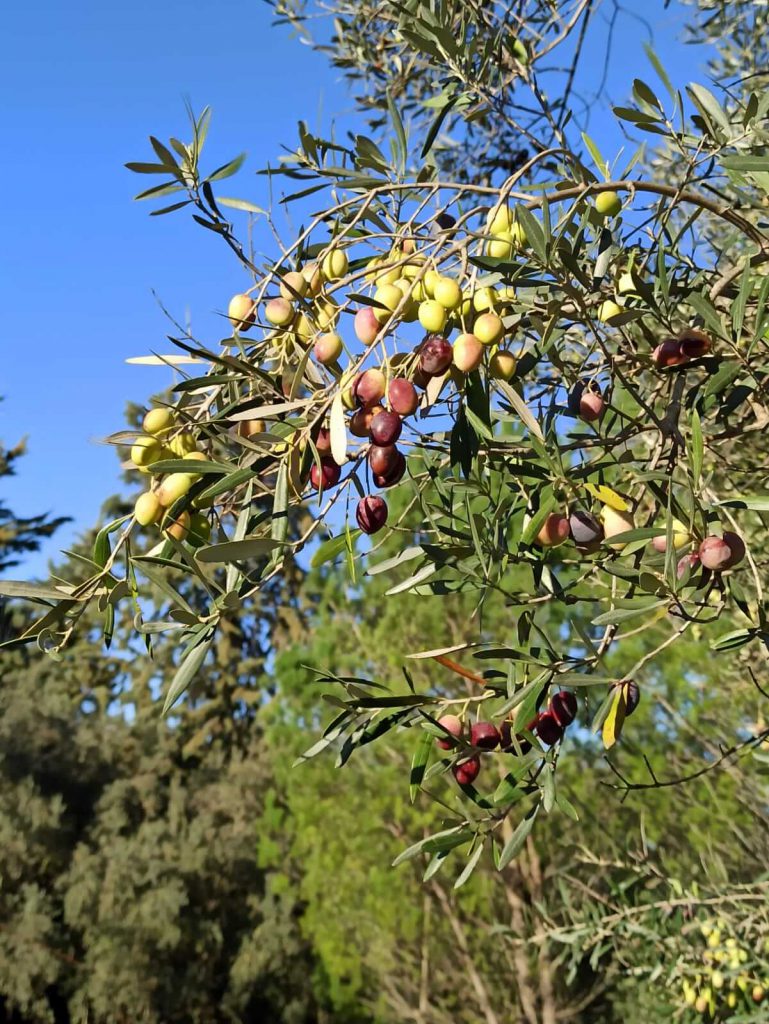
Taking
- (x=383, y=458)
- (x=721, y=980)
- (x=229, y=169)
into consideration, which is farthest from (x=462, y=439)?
(x=721, y=980)

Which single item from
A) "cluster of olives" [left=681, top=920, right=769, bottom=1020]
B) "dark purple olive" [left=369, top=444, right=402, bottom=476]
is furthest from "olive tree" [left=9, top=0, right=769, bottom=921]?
"cluster of olives" [left=681, top=920, right=769, bottom=1020]

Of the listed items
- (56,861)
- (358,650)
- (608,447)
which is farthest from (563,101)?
(56,861)

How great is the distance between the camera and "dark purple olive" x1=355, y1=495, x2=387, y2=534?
93 centimetres

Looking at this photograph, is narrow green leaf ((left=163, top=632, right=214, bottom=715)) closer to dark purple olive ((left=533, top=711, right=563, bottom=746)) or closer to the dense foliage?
the dense foliage

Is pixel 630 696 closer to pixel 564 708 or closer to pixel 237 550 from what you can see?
pixel 564 708

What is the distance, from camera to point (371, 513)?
930 mm

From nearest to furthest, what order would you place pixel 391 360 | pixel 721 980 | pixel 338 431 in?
pixel 338 431 < pixel 391 360 < pixel 721 980

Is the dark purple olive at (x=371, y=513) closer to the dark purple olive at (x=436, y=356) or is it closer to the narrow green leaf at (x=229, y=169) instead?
the dark purple olive at (x=436, y=356)

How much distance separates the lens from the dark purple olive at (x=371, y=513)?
3.05ft

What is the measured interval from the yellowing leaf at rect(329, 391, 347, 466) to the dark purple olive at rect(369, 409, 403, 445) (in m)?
0.03

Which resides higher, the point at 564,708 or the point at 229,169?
the point at 229,169

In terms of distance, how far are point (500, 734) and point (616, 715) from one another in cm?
16

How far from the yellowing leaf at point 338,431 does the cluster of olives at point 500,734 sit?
14.2 inches

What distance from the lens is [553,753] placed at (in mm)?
1039
